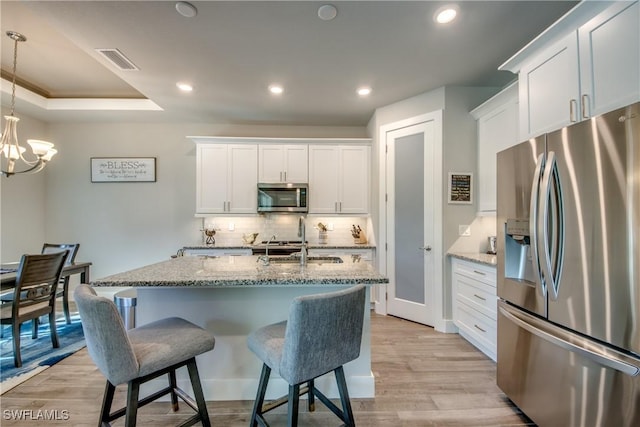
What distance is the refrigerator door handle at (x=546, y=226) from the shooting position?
1462mm

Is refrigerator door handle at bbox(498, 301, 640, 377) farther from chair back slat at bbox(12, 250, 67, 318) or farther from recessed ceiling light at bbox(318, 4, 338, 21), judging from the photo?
chair back slat at bbox(12, 250, 67, 318)

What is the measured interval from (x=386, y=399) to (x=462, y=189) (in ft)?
7.72

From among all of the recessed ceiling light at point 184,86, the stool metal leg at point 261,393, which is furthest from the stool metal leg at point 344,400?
the recessed ceiling light at point 184,86

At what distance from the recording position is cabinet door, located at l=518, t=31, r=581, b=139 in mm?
1676

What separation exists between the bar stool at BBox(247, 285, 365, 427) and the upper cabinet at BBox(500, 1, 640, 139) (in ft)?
5.56

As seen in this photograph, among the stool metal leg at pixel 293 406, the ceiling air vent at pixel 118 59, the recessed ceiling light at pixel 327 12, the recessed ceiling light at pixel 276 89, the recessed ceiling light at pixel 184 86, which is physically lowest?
the stool metal leg at pixel 293 406

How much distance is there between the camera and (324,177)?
14.0 feet

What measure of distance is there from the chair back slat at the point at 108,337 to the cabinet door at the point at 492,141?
3.22 meters

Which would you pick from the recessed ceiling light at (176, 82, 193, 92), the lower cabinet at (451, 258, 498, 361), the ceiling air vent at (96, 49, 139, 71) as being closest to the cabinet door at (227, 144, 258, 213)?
the recessed ceiling light at (176, 82, 193, 92)

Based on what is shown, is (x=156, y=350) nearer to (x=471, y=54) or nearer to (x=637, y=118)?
(x=637, y=118)

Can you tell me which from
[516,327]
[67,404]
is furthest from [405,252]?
[67,404]

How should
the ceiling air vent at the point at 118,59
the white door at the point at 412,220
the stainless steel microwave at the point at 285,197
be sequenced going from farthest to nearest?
the stainless steel microwave at the point at 285,197, the white door at the point at 412,220, the ceiling air vent at the point at 118,59

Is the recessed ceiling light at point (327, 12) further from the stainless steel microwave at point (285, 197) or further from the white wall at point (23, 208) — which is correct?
the white wall at point (23, 208)

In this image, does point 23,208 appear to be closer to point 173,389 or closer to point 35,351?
point 35,351
